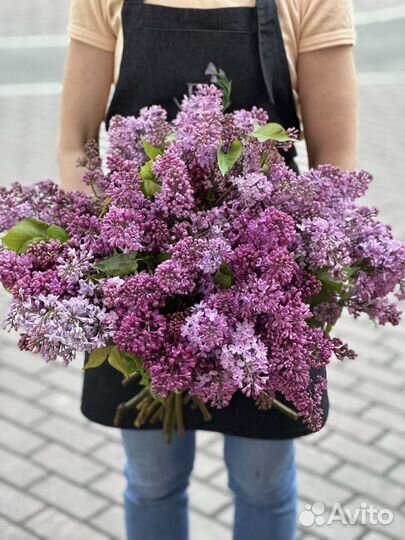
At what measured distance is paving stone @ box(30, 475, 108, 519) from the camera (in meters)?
3.31

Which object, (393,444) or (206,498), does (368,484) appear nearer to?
(393,444)

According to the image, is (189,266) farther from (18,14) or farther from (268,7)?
(18,14)

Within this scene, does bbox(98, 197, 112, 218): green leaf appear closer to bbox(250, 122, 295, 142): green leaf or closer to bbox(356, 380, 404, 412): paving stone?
bbox(250, 122, 295, 142): green leaf

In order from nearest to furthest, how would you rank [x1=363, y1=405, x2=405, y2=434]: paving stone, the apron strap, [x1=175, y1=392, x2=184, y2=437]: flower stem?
1. [x1=175, y1=392, x2=184, y2=437]: flower stem
2. the apron strap
3. [x1=363, y1=405, x2=405, y2=434]: paving stone

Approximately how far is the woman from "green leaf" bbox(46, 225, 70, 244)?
54cm

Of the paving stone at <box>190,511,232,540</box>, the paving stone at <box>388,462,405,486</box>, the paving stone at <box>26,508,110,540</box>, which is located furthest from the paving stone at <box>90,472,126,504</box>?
the paving stone at <box>388,462,405,486</box>

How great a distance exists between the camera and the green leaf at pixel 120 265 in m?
1.75

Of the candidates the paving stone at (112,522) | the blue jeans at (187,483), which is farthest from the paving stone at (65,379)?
the blue jeans at (187,483)

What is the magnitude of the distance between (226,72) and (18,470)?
188 centimetres

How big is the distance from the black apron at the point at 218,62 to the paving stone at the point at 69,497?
1071 millimetres

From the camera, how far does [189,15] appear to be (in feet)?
7.67

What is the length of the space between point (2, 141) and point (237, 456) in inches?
184

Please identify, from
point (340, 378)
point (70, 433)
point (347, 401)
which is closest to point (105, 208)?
point (70, 433)

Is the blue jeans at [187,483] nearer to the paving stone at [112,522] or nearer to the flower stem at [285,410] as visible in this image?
the flower stem at [285,410]
